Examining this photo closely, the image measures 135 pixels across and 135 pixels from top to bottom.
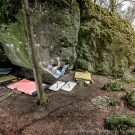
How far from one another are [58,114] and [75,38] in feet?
11.6

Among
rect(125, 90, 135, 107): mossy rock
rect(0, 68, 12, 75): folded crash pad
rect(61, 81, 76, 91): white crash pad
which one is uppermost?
rect(0, 68, 12, 75): folded crash pad

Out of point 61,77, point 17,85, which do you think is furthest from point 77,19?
point 17,85

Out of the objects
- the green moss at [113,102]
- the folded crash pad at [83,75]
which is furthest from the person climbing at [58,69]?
the green moss at [113,102]

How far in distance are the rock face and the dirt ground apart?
1613 millimetres

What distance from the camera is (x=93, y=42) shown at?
29.0ft

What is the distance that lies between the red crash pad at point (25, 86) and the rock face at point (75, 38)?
538 millimetres

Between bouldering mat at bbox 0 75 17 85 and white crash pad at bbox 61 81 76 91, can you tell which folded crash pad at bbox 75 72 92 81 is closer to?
white crash pad at bbox 61 81 76 91

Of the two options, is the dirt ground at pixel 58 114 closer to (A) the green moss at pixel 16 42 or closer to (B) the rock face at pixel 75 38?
(A) the green moss at pixel 16 42

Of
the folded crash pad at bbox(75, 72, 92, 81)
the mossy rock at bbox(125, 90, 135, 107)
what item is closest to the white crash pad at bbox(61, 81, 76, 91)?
the folded crash pad at bbox(75, 72, 92, 81)

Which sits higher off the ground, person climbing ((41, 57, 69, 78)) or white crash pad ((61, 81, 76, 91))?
person climbing ((41, 57, 69, 78))

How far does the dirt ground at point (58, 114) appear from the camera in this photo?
4984 mm

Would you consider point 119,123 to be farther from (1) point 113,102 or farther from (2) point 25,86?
(2) point 25,86

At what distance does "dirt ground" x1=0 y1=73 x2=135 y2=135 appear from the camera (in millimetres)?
4984

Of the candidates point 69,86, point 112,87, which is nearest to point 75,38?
point 69,86
